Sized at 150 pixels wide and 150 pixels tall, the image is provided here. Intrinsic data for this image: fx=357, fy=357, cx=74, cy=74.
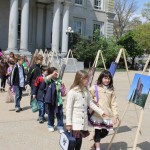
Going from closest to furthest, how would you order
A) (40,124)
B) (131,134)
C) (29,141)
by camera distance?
(29,141) < (131,134) < (40,124)

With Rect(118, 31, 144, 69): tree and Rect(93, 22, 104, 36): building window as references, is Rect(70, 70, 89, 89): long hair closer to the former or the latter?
Rect(93, 22, 104, 36): building window

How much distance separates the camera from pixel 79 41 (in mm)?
36094

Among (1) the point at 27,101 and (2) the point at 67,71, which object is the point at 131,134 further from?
(2) the point at 67,71

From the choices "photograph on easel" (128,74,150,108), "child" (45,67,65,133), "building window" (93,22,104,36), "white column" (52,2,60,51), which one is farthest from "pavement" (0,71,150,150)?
"building window" (93,22,104,36)

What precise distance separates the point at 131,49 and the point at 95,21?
23.5 ft

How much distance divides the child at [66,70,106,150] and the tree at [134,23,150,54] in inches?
1637

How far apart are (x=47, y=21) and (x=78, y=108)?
98.6ft

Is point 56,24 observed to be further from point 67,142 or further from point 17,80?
point 67,142

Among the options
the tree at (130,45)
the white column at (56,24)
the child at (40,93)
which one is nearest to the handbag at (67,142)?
the child at (40,93)

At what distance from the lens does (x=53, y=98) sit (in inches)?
313

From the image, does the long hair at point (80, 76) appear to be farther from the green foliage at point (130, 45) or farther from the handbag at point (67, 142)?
the green foliage at point (130, 45)

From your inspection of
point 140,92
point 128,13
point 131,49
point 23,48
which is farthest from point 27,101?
point 128,13

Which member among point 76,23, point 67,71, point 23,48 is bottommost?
point 67,71

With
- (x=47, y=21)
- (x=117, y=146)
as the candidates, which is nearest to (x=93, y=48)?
(x=47, y=21)
